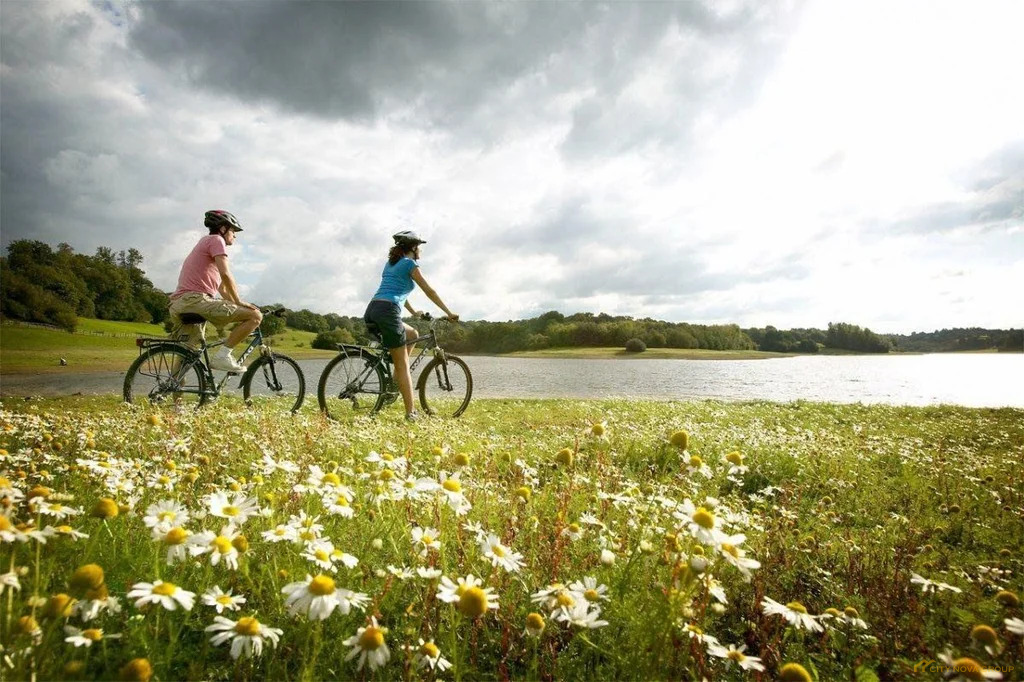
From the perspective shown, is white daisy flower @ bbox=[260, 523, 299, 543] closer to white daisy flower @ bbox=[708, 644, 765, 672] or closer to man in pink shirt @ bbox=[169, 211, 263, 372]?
white daisy flower @ bbox=[708, 644, 765, 672]

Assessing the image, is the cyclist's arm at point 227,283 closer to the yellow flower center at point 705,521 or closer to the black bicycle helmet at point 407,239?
the black bicycle helmet at point 407,239

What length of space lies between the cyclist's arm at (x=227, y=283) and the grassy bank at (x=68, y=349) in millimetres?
1107

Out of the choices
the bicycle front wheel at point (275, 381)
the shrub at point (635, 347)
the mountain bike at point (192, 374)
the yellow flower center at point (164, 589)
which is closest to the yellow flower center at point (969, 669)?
the yellow flower center at point (164, 589)

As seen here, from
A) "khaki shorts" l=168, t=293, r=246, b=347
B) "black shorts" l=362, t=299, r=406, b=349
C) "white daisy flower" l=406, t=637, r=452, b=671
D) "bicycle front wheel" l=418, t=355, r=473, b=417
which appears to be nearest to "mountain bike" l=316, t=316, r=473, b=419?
"bicycle front wheel" l=418, t=355, r=473, b=417

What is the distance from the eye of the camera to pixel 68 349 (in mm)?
20844

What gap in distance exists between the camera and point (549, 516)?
310 cm

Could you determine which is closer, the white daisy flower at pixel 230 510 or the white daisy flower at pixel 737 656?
the white daisy flower at pixel 737 656

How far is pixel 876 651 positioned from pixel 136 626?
2.86 meters

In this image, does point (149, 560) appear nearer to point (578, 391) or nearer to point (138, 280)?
point (578, 391)

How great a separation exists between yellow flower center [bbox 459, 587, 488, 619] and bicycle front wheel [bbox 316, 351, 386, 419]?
7.14 metres

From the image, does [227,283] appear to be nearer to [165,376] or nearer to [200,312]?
[200,312]

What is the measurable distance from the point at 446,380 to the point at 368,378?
4.93 ft

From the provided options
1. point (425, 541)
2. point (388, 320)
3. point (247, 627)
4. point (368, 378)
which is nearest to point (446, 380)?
point (368, 378)

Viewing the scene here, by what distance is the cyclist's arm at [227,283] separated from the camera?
Answer: 6.80 meters
